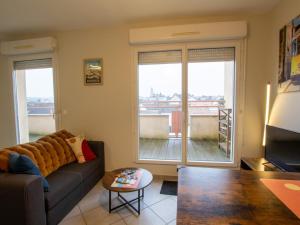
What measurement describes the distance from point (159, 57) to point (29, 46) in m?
2.37

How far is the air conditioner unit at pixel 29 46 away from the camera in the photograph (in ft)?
10.3

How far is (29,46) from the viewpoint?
3.22m

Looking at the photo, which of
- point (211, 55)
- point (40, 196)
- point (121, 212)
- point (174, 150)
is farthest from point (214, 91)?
point (40, 196)

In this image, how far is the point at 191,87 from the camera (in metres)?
2.98

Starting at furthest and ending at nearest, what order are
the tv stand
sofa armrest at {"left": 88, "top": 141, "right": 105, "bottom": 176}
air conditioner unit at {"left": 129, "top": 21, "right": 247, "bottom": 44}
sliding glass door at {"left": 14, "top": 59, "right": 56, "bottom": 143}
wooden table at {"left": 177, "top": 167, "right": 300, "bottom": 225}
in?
sliding glass door at {"left": 14, "top": 59, "right": 56, "bottom": 143} → sofa armrest at {"left": 88, "top": 141, "right": 105, "bottom": 176} → air conditioner unit at {"left": 129, "top": 21, "right": 247, "bottom": 44} → the tv stand → wooden table at {"left": 177, "top": 167, "right": 300, "bottom": 225}

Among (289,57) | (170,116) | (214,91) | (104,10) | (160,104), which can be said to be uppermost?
(104,10)

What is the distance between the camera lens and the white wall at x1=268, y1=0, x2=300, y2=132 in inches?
78.4

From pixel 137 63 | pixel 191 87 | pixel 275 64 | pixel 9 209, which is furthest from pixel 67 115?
pixel 275 64

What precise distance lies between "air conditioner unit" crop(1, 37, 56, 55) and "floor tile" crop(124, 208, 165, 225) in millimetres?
3036

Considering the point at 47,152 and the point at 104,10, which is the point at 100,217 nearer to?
the point at 47,152

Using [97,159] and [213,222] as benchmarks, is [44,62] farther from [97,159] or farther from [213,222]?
[213,222]

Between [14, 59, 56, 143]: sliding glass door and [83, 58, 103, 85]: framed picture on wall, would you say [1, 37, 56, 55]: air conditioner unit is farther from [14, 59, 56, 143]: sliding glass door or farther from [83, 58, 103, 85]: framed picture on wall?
[83, 58, 103, 85]: framed picture on wall

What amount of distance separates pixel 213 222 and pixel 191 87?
2.42 meters

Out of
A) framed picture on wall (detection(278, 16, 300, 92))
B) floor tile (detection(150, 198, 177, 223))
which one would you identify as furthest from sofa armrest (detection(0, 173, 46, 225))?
framed picture on wall (detection(278, 16, 300, 92))
